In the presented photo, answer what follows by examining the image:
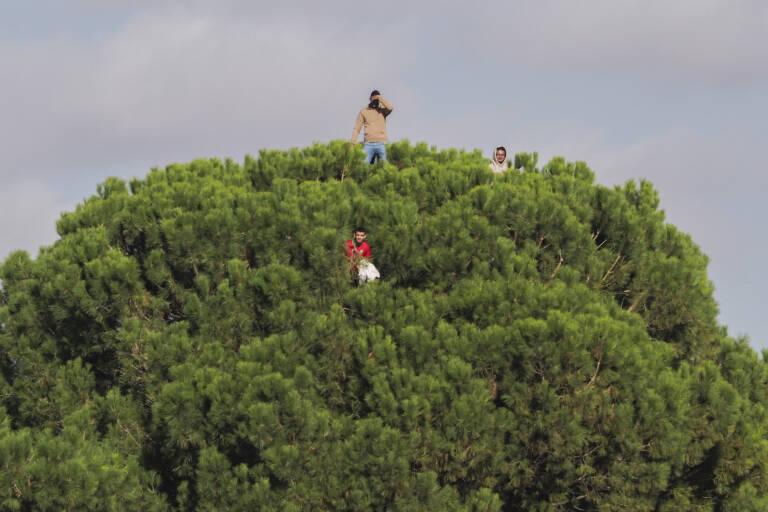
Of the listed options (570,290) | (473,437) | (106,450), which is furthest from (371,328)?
(106,450)

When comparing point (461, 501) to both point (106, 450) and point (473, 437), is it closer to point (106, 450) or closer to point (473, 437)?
point (473, 437)

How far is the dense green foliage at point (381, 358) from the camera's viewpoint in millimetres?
13727

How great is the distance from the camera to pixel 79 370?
1680 centimetres

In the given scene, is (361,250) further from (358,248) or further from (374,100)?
(374,100)

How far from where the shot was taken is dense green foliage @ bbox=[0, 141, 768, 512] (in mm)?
13727

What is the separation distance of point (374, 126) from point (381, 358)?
8.08 meters

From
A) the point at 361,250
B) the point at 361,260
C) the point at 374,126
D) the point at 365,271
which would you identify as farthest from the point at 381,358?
the point at 374,126

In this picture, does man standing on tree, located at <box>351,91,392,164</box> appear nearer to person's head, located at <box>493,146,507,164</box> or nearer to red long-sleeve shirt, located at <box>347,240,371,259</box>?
person's head, located at <box>493,146,507,164</box>

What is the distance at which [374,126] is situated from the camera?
20969 mm

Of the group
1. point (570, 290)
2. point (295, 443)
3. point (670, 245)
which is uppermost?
point (670, 245)

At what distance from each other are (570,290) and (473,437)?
292cm

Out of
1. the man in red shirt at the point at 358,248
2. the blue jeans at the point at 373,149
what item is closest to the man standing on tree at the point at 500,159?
the blue jeans at the point at 373,149

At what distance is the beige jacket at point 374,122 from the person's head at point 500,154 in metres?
2.55

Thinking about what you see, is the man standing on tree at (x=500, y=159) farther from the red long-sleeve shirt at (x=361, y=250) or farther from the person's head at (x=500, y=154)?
the red long-sleeve shirt at (x=361, y=250)
